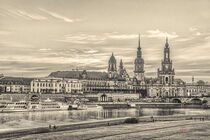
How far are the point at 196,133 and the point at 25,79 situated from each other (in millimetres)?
151466

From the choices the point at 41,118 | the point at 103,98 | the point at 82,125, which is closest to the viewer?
the point at 82,125

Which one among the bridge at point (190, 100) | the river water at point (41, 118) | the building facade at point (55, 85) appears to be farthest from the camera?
the building facade at point (55, 85)

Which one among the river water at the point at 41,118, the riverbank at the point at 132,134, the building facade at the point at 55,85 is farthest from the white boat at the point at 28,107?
the riverbank at the point at 132,134

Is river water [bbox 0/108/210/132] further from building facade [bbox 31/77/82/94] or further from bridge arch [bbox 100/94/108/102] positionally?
bridge arch [bbox 100/94/108/102]

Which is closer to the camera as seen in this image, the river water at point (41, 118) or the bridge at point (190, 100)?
the river water at point (41, 118)

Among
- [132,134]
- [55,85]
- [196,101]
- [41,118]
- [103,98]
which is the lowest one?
[196,101]

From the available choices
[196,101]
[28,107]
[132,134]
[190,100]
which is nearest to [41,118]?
[28,107]

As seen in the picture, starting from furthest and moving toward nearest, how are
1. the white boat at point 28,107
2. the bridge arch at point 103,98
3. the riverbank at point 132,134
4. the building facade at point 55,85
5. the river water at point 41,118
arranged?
the bridge arch at point 103,98, the building facade at point 55,85, the white boat at point 28,107, the river water at point 41,118, the riverbank at point 132,134

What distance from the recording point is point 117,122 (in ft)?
174

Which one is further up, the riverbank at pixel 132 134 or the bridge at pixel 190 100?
Result: the riverbank at pixel 132 134

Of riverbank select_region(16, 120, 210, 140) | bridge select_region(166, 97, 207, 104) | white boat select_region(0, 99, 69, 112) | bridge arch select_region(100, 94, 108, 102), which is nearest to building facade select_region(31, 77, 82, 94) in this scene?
bridge arch select_region(100, 94, 108, 102)

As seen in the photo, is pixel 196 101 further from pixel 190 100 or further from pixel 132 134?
pixel 132 134

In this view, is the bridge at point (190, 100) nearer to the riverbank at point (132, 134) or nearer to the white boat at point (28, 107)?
the white boat at point (28, 107)

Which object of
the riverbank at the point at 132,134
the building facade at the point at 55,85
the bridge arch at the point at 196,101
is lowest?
the bridge arch at the point at 196,101
